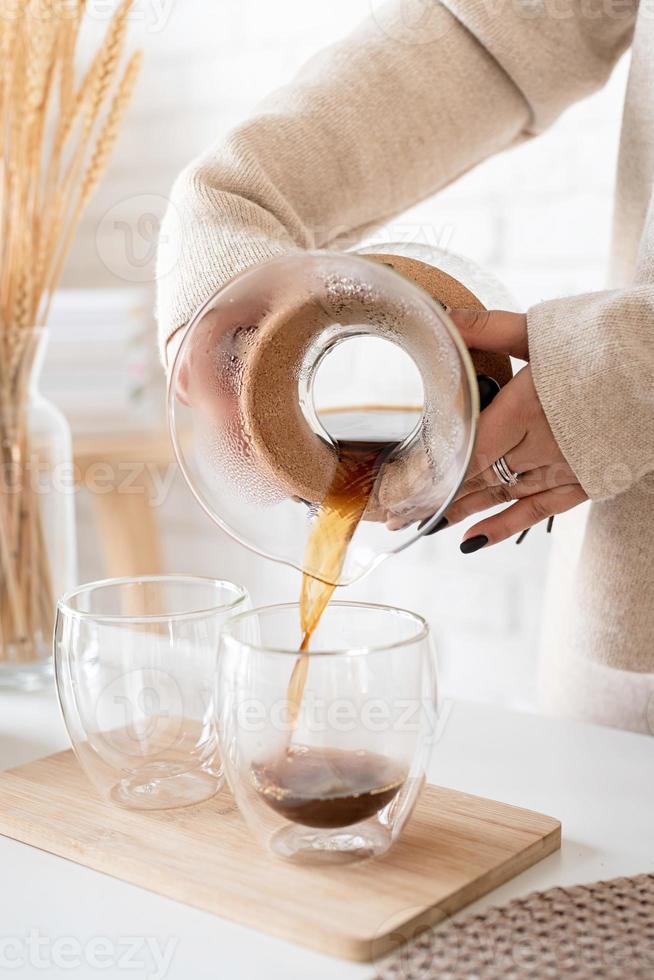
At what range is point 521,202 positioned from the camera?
1.49 meters

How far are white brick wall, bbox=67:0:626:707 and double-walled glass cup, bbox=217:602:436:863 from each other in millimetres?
992

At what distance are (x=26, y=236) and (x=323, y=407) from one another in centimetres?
41

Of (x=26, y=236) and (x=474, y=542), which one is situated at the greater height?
(x=26, y=236)

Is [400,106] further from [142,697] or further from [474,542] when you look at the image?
[142,697]

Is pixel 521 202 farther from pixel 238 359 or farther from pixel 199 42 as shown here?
pixel 238 359

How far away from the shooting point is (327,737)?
1.71 feet

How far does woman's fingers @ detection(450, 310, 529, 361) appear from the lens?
1.93ft

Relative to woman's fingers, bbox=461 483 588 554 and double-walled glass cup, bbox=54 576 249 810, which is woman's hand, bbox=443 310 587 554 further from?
double-walled glass cup, bbox=54 576 249 810

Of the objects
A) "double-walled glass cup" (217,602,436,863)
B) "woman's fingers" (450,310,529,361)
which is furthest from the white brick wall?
"double-walled glass cup" (217,602,436,863)

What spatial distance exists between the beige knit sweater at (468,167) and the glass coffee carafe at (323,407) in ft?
0.25

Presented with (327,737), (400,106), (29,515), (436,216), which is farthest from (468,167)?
(436,216)

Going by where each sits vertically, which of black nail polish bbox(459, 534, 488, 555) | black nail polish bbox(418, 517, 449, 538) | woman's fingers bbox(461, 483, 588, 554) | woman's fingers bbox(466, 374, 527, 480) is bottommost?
black nail polish bbox(459, 534, 488, 555)

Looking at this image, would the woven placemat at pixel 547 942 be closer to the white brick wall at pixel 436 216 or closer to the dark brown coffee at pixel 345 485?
the dark brown coffee at pixel 345 485

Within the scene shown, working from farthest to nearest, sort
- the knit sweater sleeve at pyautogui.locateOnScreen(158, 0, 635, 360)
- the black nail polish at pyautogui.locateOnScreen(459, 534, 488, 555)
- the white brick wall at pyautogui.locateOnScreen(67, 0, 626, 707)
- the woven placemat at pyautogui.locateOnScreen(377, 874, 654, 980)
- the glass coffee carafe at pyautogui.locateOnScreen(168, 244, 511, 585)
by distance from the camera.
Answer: the white brick wall at pyautogui.locateOnScreen(67, 0, 626, 707)
the knit sweater sleeve at pyautogui.locateOnScreen(158, 0, 635, 360)
the black nail polish at pyautogui.locateOnScreen(459, 534, 488, 555)
the glass coffee carafe at pyautogui.locateOnScreen(168, 244, 511, 585)
the woven placemat at pyautogui.locateOnScreen(377, 874, 654, 980)
